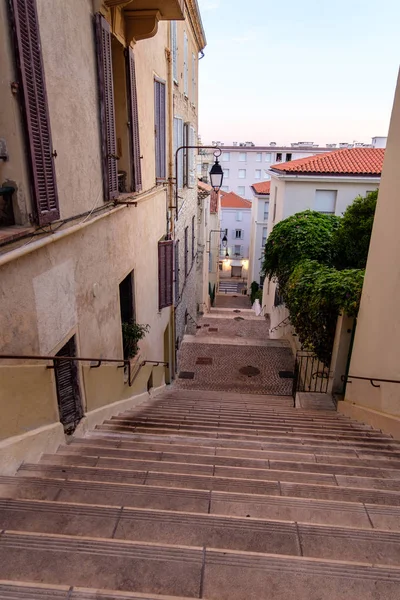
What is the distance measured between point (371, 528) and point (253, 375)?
374 inches

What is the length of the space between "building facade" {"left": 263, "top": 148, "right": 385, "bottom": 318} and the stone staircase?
13.6 metres

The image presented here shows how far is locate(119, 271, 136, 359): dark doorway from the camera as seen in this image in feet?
23.6

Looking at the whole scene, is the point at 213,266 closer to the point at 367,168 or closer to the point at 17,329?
the point at 367,168

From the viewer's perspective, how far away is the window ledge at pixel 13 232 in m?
2.97

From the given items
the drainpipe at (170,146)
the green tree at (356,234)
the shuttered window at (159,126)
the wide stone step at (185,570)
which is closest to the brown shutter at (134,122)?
the shuttered window at (159,126)

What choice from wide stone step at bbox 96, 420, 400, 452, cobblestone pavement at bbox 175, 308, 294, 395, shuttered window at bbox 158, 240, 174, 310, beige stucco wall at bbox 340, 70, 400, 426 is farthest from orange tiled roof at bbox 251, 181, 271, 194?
wide stone step at bbox 96, 420, 400, 452

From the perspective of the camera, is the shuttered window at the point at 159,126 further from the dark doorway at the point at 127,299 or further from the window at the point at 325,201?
the window at the point at 325,201

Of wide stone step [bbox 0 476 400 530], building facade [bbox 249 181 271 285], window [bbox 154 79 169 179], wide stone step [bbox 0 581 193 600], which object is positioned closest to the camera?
wide stone step [bbox 0 581 193 600]

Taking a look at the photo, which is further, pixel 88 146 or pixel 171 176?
pixel 171 176

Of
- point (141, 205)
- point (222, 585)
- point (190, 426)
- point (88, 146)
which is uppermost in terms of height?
→ point (88, 146)

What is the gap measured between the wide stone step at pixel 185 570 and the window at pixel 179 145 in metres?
10.3

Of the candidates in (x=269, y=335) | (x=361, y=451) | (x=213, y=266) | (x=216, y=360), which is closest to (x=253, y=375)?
(x=216, y=360)

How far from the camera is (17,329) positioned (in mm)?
3365

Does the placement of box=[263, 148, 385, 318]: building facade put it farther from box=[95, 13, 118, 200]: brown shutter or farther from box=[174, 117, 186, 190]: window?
box=[95, 13, 118, 200]: brown shutter
